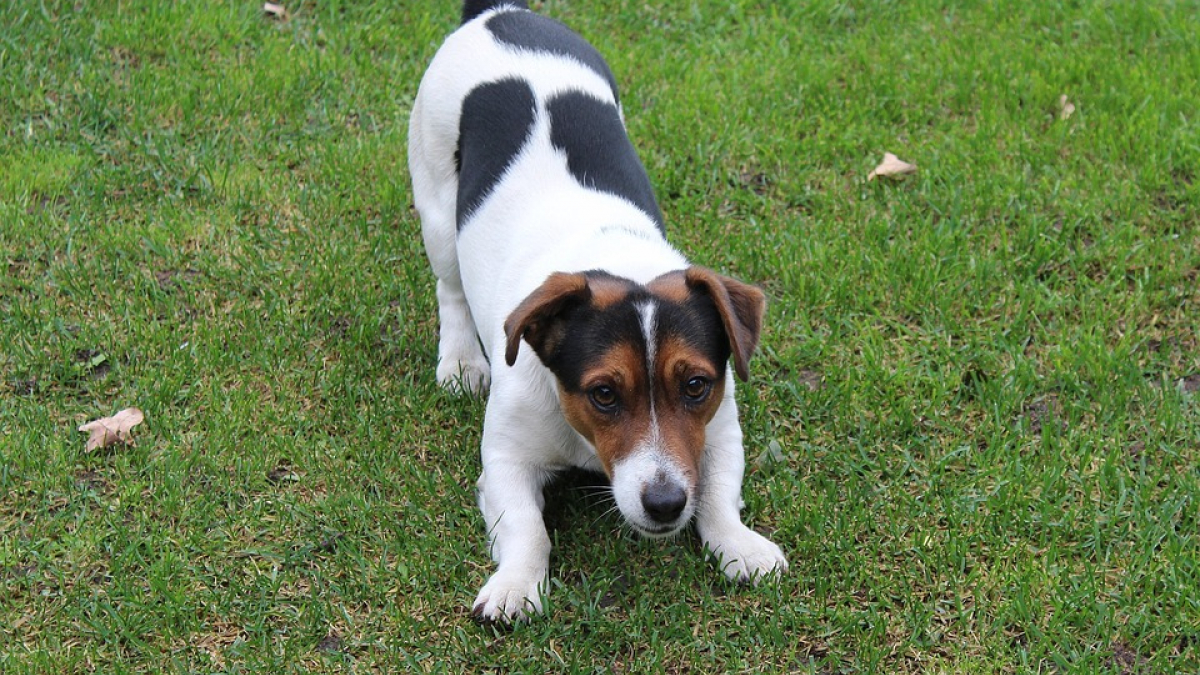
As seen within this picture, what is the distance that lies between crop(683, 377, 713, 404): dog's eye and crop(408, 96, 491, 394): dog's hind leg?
4.94 feet

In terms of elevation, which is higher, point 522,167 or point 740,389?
point 522,167

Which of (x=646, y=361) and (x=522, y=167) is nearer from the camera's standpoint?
(x=646, y=361)

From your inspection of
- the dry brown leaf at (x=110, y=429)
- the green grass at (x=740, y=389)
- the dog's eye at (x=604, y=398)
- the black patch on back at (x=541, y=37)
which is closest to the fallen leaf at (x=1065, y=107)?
the green grass at (x=740, y=389)

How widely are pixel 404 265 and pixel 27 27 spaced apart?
3130 millimetres

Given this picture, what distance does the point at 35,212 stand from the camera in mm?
6508

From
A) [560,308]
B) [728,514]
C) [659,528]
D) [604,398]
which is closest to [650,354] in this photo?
[604,398]

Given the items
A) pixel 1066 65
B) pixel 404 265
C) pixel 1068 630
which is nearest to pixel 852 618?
pixel 1068 630

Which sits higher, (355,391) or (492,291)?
(492,291)

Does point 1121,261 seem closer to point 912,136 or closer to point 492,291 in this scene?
point 912,136

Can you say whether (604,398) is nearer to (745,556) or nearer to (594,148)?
(745,556)

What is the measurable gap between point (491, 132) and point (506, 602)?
197 cm

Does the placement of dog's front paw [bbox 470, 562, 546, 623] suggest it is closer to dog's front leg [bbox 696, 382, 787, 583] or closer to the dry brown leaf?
dog's front leg [bbox 696, 382, 787, 583]

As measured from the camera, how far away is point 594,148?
5234 mm

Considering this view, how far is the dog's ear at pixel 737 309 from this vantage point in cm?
417
